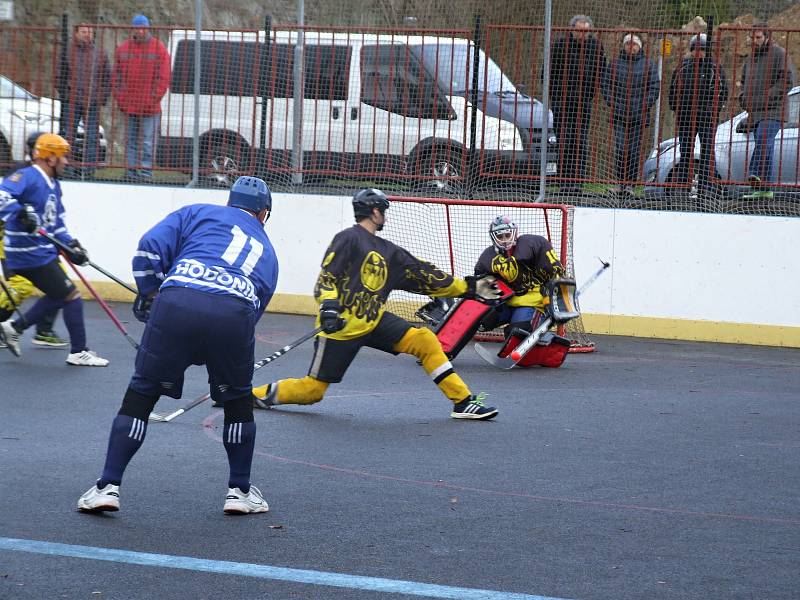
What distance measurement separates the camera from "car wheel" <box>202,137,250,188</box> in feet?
46.3

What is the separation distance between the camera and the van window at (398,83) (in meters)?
13.3

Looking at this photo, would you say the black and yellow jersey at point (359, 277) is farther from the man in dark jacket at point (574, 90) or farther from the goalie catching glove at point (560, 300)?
the man in dark jacket at point (574, 90)

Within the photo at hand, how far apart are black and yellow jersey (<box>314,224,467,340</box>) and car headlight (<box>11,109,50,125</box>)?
7.43m

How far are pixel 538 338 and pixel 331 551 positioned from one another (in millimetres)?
5622

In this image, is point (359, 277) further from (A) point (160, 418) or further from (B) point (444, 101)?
(B) point (444, 101)

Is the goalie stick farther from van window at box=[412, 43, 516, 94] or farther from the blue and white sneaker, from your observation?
van window at box=[412, 43, 516, 94]

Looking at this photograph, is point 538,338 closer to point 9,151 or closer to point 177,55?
point 177,55

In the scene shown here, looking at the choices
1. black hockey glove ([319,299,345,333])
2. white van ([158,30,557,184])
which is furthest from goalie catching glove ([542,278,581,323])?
black hockey glove ([319,299,345,333])

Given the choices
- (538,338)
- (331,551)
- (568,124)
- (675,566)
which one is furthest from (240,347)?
(568,124)

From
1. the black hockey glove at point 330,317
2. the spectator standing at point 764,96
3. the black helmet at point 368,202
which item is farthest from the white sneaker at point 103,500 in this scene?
the spectator standing at point 764,96

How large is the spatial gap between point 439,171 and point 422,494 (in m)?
7.51

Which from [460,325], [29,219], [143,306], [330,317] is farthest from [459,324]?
[143,306]

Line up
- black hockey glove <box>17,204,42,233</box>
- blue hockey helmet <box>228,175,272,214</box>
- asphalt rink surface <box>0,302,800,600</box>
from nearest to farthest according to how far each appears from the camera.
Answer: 1. asphalt rink surface <box>0,302,800,600</box>
2. blue hockey helmet <box>228,175,272,214</box>
3. black hockey glove <box>17,204,42,233</box>

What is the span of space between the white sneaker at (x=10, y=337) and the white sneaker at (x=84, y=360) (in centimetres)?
53
